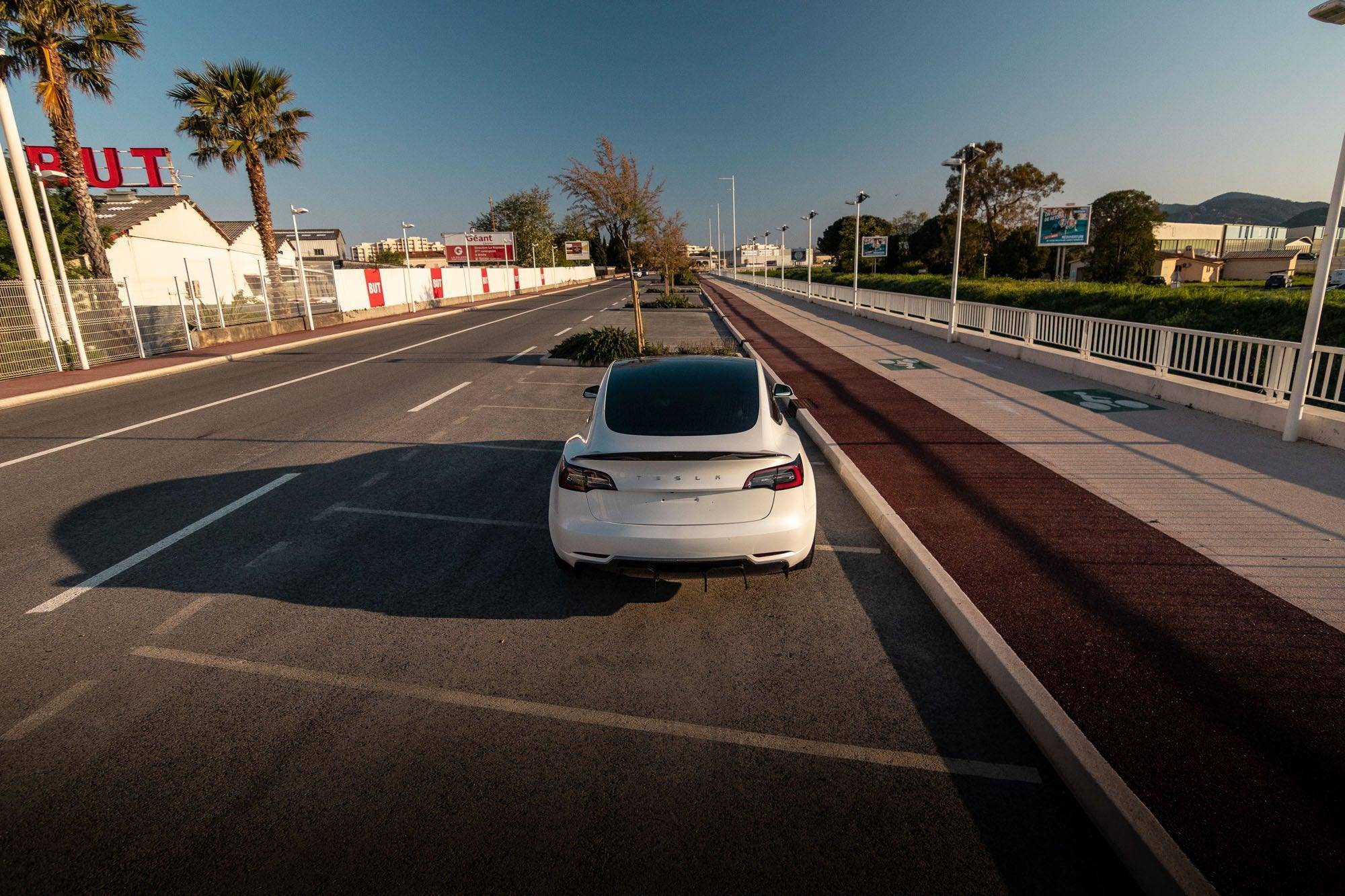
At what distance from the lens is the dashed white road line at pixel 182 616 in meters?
4.32

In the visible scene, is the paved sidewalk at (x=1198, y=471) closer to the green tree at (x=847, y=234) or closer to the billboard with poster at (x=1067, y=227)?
the billboard with poster at (x=1067, y=227)

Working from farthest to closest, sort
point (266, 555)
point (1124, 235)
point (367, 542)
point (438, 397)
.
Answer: point (1124, 235), point (438, 397), point (367, 542), point (266, 555)

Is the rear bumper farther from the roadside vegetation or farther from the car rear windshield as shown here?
the roadside vegetation

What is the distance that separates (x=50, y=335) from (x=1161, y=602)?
22.2m

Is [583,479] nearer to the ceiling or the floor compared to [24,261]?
nearer to the floor

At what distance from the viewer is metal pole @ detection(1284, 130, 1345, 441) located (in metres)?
7.29

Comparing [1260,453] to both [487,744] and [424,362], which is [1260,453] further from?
[424,362]

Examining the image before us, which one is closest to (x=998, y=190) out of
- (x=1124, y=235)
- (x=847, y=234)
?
(x=1124, y=235)

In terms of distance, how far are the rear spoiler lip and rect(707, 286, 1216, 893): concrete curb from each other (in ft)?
5.37

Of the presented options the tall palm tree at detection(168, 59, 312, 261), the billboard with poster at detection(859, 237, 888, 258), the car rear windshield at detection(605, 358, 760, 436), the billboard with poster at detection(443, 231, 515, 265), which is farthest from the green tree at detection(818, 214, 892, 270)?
the car rear windshield at detection(605, 358, 760, 436)

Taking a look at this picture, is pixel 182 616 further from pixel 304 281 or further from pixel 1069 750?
pixel 304 281

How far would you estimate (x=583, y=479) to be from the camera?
427 cm

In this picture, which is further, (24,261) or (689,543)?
(24,261)

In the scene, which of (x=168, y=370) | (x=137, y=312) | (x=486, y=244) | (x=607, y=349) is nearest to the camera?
(x=607, y=349)
